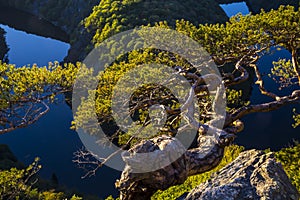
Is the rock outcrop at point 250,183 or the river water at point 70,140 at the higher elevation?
the rock outcrop at point 250,183

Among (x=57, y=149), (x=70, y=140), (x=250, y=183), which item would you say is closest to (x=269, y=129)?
(x=70, y=140)

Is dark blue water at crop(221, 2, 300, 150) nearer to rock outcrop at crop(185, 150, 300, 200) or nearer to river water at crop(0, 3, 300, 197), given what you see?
river water at crop(0, 3, 300, 197)

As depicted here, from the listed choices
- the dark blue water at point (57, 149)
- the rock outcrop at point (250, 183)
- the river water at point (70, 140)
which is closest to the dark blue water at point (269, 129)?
the river water at point (70, 140)

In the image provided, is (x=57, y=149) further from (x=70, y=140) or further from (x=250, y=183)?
(x=250, y=183)

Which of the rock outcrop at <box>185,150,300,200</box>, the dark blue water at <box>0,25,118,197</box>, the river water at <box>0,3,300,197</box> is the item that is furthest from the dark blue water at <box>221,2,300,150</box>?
the rock outcrop at <box>185,150,300,200</box>

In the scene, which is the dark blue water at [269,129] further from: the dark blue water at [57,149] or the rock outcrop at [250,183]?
the rock outcrop at [250,183]

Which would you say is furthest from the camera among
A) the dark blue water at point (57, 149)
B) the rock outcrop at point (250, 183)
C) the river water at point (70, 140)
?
the river water at point (70, 140)

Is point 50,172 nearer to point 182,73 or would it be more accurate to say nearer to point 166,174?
point 182,73

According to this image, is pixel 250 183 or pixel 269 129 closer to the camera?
pixel 250 183

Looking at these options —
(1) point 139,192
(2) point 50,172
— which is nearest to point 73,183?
(2) point 50,172

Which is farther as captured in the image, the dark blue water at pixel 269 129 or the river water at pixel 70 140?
the dark blue water at pixel 269 129
